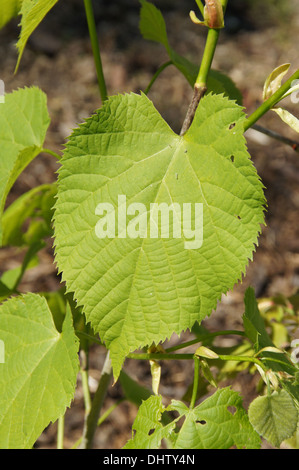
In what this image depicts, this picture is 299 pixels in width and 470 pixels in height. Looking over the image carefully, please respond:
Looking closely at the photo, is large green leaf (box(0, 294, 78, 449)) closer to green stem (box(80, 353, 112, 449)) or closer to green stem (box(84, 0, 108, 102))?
green stem (box(80, 353, 112, 449))

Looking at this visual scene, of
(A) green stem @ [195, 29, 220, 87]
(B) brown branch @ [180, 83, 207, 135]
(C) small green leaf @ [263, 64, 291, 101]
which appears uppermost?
(A) green stem @ [195, 29, 220, 87]

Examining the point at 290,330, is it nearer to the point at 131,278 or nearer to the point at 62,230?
the point at 131,278

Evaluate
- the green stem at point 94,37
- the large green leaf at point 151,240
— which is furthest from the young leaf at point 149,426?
the green stem at point 94,37

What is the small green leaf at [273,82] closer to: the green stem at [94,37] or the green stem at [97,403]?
the green stem at [94,37]

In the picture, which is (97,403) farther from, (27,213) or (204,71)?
(204,71)

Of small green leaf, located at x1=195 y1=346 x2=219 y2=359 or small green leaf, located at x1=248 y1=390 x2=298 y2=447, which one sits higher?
small green leaf, located at x1=195 y1=346 x2=219 y2=359

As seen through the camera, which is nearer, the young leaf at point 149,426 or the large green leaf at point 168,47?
the young leaf at point 149,426

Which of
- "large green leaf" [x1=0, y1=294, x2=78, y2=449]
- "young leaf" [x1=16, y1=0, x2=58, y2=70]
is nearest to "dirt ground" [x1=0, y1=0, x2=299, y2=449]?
"large green leaf" [x1=0, y1=294, x2=78, y2=449]
